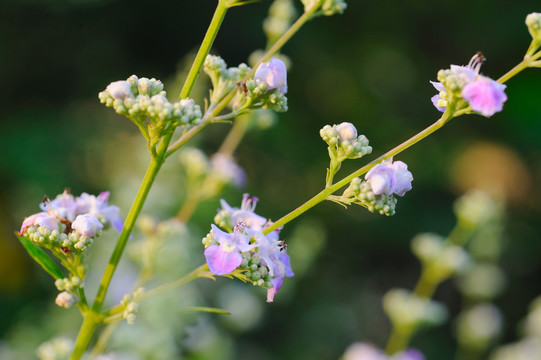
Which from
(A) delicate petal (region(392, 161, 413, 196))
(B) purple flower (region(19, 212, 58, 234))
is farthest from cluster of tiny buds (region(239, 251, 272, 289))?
(B) purple flower (region(19, 212, 58, 234))

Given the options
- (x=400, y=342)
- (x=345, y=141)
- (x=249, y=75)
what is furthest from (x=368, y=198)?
(x=400, y=342)

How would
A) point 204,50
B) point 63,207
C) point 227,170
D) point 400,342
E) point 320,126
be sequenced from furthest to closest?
point 320,126 < point 400,342 < point 227,170 < point 63,207 < point 204,50

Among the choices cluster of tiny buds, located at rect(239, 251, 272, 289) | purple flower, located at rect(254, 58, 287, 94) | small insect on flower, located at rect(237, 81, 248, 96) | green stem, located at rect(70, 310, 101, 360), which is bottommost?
green stem, located at rect(70, 310, 101, 360)

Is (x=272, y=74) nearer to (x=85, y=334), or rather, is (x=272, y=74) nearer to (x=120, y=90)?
(x=120, y=90)

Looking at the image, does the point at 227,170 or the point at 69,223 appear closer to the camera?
the point at 69,223

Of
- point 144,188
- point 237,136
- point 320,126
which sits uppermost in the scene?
point 320,126

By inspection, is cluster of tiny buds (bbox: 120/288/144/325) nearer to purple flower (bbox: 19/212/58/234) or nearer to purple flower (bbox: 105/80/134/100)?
purple flower (bbox: 19/212/58/234)

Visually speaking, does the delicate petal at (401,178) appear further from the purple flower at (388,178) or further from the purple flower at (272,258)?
the purple flower at (272,258)
